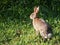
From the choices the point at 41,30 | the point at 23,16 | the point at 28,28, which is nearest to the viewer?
the point at 41,30

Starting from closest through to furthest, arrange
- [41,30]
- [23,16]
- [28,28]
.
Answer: [41,30]
[28,28]
[23,16]

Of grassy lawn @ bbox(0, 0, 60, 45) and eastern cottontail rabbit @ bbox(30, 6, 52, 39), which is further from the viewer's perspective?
grassy lawn @ bbox(0, 0, 60, 45)

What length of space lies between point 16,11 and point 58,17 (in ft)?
4.33

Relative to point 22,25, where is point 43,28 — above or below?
above

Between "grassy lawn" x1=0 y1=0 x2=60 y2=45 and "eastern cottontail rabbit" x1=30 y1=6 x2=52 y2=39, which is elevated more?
"eastern cottontail rabbit" x1=30 y1=6 x2=52 y2=39

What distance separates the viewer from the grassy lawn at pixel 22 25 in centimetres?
783

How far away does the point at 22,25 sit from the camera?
860cm

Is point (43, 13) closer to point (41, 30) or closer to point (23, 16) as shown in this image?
point (23, 16)

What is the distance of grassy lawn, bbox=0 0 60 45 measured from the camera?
7.83 m

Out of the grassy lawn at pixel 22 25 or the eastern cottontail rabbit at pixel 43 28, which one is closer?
the eastern cottontail rabbit at pixel 43 28

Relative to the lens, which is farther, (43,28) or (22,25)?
(22,25)

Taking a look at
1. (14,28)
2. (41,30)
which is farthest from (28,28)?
(41,30)

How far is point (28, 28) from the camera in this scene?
8406mm

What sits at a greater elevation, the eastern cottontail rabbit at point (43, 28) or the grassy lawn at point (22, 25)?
the eastern cottontail rabbit at point (43, 28)
